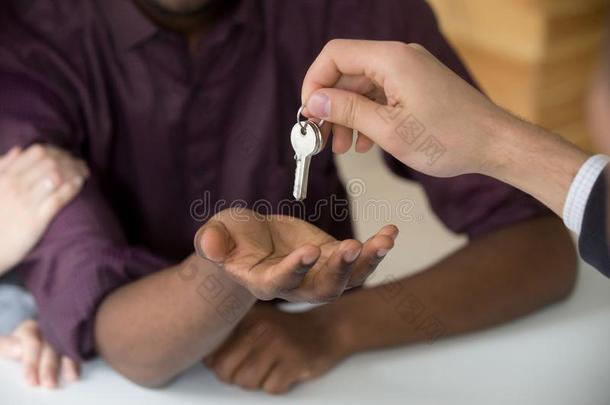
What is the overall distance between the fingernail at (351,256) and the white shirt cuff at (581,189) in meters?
0.14

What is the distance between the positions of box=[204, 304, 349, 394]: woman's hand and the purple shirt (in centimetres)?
10

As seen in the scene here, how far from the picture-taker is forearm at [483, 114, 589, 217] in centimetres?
49

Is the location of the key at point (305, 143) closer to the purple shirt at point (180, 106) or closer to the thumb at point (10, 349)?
the purple shirt at point (180, 106)

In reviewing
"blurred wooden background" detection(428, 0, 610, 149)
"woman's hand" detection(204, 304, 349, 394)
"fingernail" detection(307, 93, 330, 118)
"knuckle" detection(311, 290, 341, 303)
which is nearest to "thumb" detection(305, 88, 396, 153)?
"fingernail" detection(307, 93, 330, 118)

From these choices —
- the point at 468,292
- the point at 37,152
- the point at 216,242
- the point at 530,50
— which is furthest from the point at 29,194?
the point at 530,50

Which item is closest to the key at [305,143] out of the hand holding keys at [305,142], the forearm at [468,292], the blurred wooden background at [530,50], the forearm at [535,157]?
the hand holding keys at [305,142]

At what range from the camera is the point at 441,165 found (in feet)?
1.72

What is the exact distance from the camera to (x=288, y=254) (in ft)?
1.50

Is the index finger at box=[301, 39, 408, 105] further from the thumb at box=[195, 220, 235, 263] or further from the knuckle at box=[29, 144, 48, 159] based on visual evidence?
the knuckle at box=[29, 144, 48, 159]

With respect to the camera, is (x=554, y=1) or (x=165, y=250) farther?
(x=554, y=1)

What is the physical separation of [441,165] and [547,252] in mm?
280

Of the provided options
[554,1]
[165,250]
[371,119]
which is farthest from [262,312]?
[554,1]

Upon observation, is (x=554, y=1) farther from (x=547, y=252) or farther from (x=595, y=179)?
(x=595, y=179)

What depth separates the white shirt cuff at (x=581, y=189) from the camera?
0.47 m
